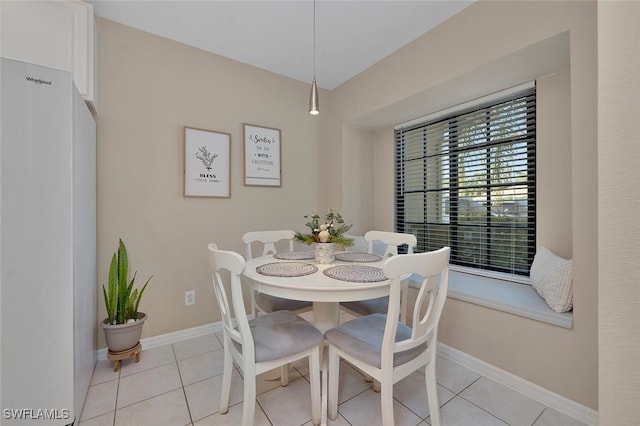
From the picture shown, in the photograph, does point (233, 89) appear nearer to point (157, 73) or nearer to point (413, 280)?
point (157, 73)

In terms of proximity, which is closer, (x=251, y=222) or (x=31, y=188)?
(x=31, y=188)

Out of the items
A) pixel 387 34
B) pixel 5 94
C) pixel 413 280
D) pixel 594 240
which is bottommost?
pixel 413 280

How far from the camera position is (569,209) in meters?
1.81

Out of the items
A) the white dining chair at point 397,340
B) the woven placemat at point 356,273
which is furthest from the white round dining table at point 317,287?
the white dining chair at point 397,340

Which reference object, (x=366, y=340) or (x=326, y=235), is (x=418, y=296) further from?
(x=326, y=235)

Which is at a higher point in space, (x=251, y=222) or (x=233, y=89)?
(x=233, y=89)

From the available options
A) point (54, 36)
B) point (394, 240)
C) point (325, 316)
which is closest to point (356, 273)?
point (325, 316)

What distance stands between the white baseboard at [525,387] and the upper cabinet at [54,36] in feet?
10.2

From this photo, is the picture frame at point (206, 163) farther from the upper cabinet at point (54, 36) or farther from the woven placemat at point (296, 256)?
the woven placemat at point (296, 256)

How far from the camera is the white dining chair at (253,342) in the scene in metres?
1.22

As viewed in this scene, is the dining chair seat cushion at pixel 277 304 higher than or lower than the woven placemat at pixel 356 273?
lower

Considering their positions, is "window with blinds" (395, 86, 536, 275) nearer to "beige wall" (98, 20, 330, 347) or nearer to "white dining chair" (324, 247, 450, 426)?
"white dining chair" (324, 247, 450, 426)

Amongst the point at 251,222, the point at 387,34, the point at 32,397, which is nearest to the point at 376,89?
the point at 387,34

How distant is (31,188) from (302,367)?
72.5 inches
